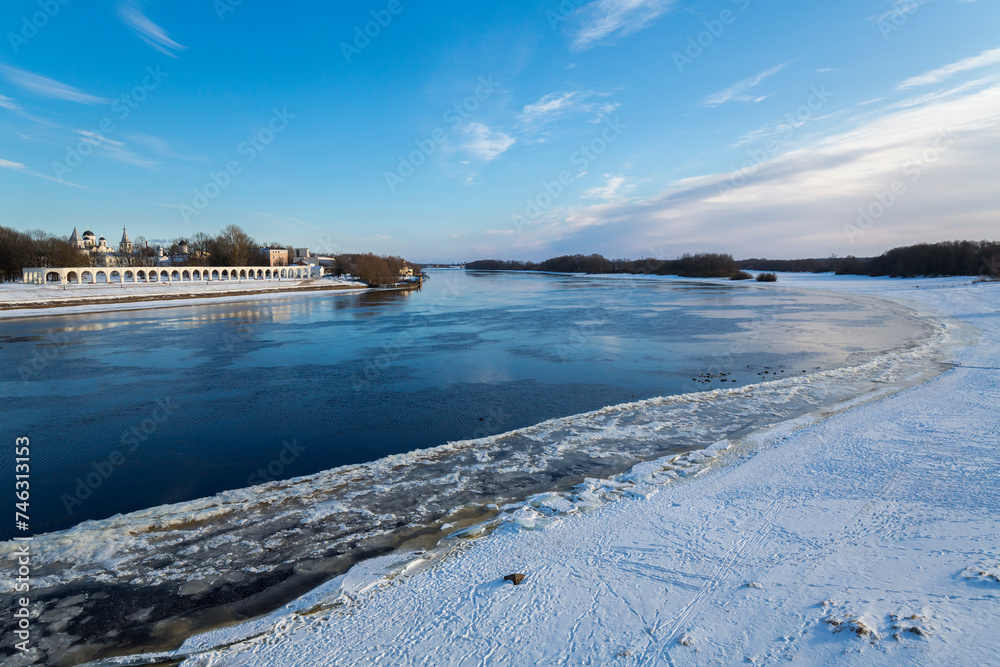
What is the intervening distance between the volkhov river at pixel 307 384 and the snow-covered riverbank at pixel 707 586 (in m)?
2.79

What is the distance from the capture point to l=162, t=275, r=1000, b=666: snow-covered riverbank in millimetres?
2369

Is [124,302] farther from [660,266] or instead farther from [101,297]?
[660,266]

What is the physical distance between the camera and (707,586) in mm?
2848

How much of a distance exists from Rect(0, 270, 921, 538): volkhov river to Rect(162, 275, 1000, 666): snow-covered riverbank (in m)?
2.79

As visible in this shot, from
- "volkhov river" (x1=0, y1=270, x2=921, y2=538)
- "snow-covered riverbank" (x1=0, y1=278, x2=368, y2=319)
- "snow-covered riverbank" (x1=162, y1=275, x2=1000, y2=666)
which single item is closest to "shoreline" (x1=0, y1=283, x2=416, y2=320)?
"snow-covered riverbank" (x1=0, y1=278, x2=368, y2=319)

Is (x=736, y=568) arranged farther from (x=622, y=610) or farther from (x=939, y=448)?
(x=939, y=448)

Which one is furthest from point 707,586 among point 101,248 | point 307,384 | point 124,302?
point 101,248

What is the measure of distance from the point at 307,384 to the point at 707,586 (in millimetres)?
8374

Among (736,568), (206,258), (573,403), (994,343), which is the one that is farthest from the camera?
(206,258)

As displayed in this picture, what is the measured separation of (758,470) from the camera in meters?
4.77

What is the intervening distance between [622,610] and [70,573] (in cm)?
390

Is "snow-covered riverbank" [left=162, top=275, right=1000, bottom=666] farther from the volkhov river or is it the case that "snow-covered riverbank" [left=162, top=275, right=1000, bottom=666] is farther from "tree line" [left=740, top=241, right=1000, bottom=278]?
"tree line" [left=740, top=241, right=1000, bottom=278]

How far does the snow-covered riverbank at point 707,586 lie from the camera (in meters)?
2.37

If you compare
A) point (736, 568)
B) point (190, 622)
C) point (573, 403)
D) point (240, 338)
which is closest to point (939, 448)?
point (736, 568)
